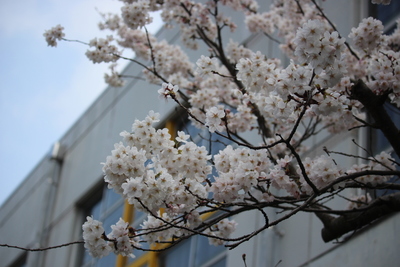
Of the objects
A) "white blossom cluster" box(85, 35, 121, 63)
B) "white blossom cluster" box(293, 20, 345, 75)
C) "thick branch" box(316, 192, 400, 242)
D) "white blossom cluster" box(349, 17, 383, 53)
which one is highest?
"white blossom cluster" box(85, 35, 121, 63)

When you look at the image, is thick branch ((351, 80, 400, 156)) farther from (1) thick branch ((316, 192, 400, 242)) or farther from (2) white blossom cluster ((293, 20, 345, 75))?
(2) white blossom cluster ((293, 20, 345, 75))

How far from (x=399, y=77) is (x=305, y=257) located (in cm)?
241

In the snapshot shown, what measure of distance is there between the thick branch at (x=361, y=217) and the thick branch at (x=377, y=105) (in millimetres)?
397

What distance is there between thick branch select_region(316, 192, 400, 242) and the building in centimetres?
32

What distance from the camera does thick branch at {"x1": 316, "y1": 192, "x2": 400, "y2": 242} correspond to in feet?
16.3

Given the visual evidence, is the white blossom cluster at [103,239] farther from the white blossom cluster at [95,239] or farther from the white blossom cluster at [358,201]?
the white blossom cluster at [358,201]

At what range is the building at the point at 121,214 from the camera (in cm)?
612

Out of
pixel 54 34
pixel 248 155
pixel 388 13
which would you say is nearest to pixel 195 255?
pixel 54 34

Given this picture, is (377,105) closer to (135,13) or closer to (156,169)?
(156,169)

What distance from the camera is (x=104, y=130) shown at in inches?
528

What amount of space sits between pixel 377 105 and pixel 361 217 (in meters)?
0.90

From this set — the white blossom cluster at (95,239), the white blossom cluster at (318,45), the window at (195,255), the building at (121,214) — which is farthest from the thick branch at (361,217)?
the window at (195,255)

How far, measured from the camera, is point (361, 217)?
17.0 ft

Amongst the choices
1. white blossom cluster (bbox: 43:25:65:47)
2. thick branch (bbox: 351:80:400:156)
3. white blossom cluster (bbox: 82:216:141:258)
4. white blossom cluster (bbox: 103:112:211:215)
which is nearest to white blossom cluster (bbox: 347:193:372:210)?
thick branch (bbox: 351:80:400:156)
